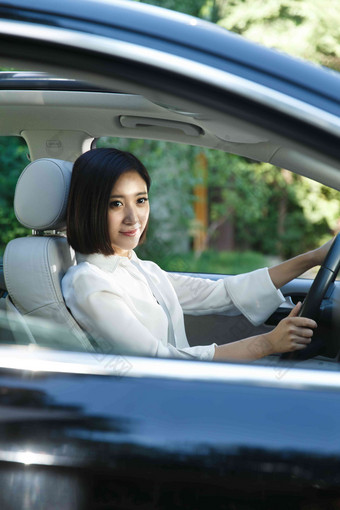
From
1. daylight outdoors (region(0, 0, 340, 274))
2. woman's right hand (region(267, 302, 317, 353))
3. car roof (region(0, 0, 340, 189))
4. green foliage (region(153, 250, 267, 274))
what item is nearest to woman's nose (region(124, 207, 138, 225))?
woman's right hand (region(267, 302, 317, 353))

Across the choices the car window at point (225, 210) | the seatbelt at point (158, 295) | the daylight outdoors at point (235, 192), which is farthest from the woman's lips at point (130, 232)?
the car window at point (225, 210)

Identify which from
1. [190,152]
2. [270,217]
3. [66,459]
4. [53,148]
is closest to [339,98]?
[66,459]

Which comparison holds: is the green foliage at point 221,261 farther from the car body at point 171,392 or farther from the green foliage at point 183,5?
the car body at point 171,392

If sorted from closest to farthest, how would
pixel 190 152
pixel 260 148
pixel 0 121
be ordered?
pixel 260 148, pixel 0 121, pixel 190 152

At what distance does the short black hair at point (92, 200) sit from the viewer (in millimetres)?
1953

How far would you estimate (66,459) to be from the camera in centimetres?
115

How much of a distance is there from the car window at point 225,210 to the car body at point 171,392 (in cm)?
514

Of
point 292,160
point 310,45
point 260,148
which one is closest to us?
point 292,160

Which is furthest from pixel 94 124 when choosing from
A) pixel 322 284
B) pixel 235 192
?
pixel 235 192

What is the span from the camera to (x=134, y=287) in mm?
2107

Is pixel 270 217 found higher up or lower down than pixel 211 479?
higher up

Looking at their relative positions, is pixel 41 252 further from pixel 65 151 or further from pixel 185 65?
pixel 185 65

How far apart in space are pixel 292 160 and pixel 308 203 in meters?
8.82

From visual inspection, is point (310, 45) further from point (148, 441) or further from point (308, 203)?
point (148, 441)
